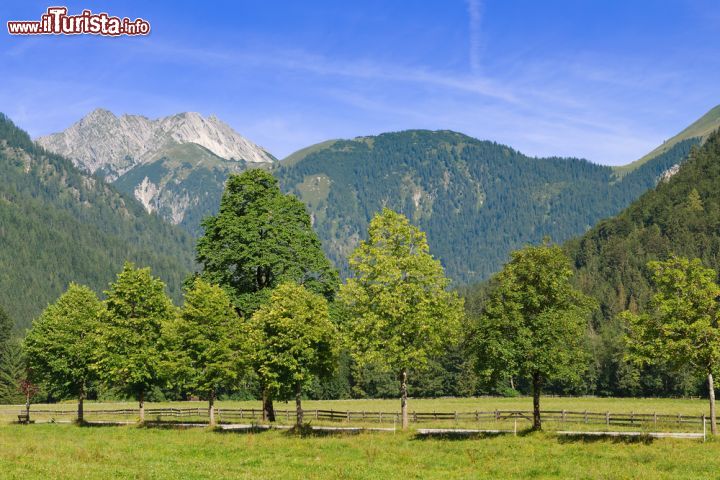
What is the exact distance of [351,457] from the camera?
136 ft

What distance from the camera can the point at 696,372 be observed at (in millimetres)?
Answer: 44844

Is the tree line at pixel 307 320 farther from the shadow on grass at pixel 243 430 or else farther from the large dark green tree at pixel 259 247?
the shadow on grass at pixel 243 430

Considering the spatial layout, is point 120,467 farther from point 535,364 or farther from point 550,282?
point 550,282

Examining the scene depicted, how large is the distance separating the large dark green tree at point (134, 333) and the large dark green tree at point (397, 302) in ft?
60.1

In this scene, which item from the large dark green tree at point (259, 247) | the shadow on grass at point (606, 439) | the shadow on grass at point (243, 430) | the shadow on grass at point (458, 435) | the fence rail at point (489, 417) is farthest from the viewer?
the large dark green tree at point (259, 247)

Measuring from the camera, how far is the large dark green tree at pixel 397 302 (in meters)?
48.5

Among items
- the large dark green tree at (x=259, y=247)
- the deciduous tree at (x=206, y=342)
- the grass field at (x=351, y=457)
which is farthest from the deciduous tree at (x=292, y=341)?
the large dark green tree at (x=259, y=247)

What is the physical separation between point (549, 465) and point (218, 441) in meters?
21.7

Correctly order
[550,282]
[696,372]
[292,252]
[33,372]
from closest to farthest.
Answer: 1. [696,372]
2. [550,282]
3. [292,252]
4. [33,372]

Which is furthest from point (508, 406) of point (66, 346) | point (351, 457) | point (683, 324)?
point (351, 457)

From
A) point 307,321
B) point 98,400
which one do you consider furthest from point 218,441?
point 98,400

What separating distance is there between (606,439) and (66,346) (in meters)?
47.2

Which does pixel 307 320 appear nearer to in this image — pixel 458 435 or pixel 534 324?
pixel 458 435

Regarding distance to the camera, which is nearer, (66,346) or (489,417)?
(489,417)
